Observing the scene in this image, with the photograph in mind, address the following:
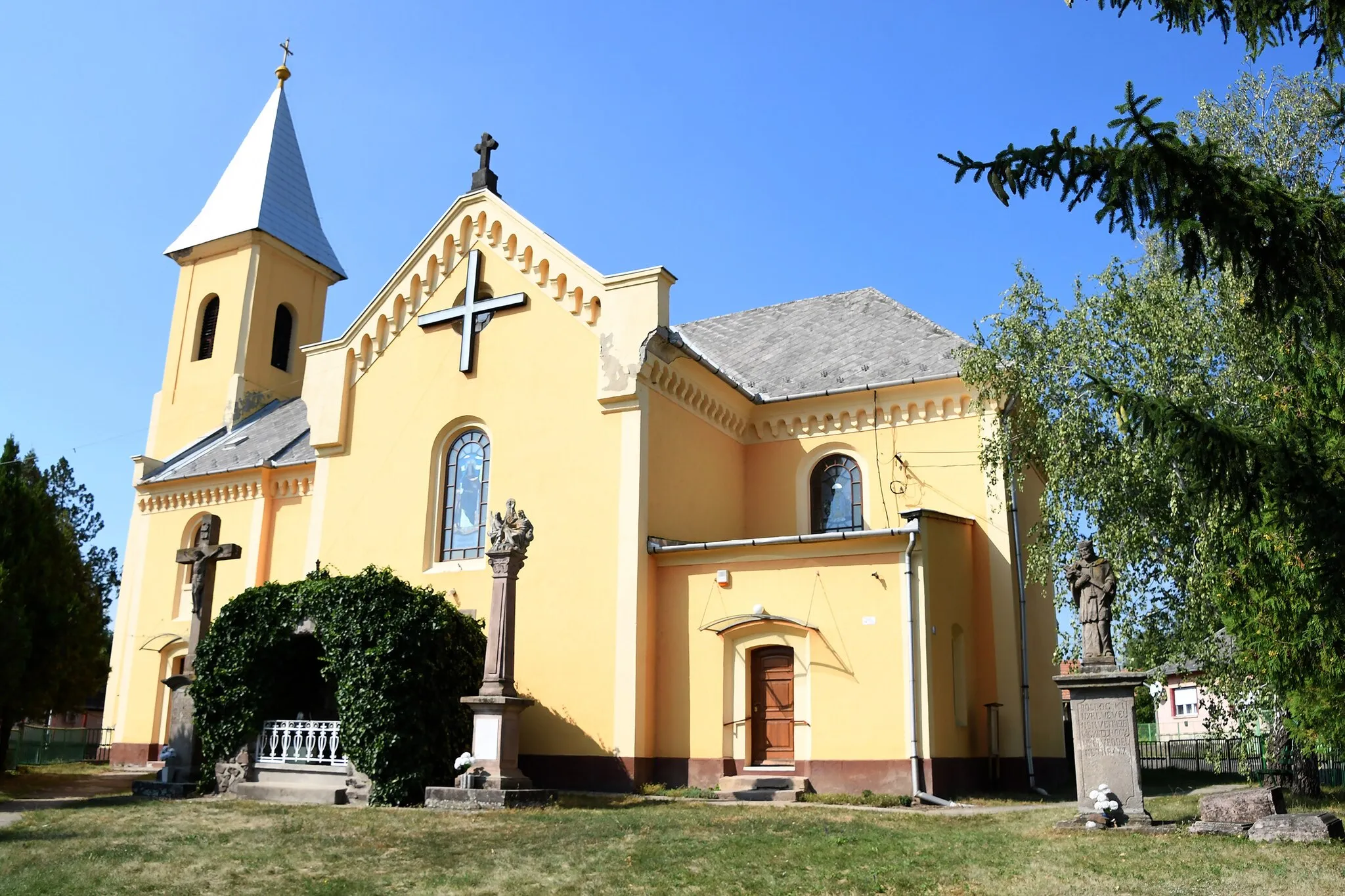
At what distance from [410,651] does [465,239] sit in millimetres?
9795

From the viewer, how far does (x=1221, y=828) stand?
11102 millimetres

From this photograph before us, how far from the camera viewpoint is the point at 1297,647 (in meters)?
11.7

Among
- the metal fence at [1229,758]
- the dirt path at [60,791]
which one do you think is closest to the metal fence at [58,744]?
the dirt path at [60,791]

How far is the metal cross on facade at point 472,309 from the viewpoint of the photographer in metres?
21.5

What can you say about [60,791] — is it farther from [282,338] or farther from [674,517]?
[282,338]

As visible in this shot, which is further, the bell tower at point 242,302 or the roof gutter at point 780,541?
the bell tower at point 242,302

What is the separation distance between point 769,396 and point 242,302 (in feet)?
61.3

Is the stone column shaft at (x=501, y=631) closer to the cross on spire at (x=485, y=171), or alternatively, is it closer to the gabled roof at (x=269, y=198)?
the cross on spire at (x=485, y=171)

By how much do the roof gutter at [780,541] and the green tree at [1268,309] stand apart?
21.4 feet

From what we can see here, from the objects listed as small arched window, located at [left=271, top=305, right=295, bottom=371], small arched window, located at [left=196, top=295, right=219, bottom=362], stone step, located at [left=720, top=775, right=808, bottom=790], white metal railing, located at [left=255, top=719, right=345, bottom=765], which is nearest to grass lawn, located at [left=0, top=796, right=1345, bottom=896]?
white metal railing, located at [left=255, top=719, right=345, bottom=765]

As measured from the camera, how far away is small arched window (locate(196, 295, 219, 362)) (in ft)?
110

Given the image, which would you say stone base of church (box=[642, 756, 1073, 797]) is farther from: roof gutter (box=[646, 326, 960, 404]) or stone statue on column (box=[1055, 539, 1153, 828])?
roof gutter (box=[646, 326, 960, 404])

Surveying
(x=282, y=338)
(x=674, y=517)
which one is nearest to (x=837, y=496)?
(x=674, y=517)

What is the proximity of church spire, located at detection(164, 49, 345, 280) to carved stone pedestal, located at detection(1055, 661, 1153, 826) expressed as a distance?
28.9 meters
